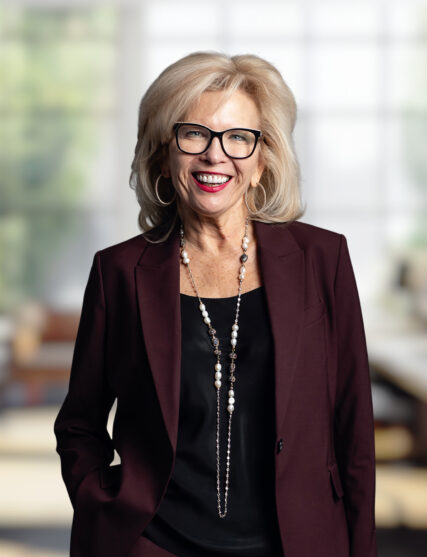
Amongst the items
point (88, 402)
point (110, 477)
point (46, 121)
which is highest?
point (46, 121)

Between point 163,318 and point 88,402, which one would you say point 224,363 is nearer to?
point 163,318

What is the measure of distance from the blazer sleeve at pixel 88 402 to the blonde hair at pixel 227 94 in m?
0.19

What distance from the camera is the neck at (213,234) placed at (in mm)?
1569

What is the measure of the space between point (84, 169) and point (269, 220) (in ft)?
18.8

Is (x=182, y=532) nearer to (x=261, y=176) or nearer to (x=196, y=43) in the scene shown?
(x=261, y=176)

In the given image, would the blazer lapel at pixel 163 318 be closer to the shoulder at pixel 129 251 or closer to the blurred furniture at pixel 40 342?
the shoulder at pixel 129 251

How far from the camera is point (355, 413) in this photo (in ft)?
4.90

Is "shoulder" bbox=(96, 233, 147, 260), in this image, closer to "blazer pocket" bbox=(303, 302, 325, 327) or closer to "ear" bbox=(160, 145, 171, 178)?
"ear" bbox=(160, 145, 171, 178)

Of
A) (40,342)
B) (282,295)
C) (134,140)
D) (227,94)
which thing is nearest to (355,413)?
(282,295)

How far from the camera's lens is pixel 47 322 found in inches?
285

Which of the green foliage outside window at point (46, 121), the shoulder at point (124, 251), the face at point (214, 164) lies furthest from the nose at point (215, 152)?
the green foliage outside window at point (46, 121)

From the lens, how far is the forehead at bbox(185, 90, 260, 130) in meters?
1.45

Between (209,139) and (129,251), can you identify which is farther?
(129,251)

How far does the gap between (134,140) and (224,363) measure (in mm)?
5716
